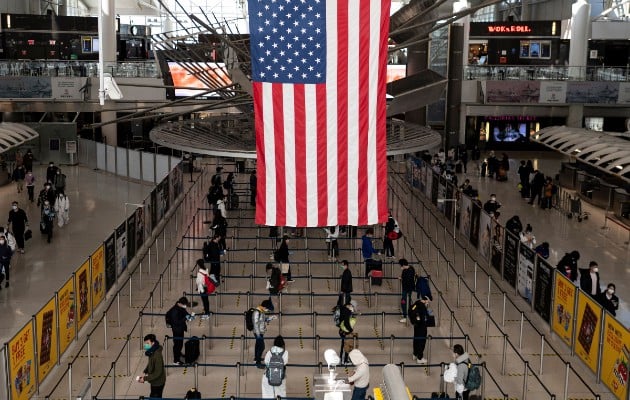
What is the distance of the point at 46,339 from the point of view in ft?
43.4

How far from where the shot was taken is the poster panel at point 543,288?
53.7 feet

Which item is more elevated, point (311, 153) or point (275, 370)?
point (311, 153)

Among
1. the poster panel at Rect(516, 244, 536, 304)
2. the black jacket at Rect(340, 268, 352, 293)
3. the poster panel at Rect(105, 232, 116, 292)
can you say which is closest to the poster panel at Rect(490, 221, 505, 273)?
the poster panel at Rect(516, 244, 536, 304)

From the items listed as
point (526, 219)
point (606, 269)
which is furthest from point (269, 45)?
point (526, 219)

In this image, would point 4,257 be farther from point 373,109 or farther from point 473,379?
point 473,379

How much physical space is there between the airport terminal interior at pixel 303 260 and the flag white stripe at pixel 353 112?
13cm

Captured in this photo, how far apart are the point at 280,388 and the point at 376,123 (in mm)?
4074

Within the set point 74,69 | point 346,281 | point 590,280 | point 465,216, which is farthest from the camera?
point 74,69

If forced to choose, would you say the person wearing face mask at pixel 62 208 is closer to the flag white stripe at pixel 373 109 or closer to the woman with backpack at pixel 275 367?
the woman with backpack at pixel 275 367

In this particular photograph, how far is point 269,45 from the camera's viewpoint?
36.8 ft

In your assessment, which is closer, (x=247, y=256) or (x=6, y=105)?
(x=247, y=256)

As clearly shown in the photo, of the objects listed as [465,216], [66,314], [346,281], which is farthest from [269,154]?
[465,216]

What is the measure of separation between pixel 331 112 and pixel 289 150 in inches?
31.0

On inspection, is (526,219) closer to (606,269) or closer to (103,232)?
(606,269)
